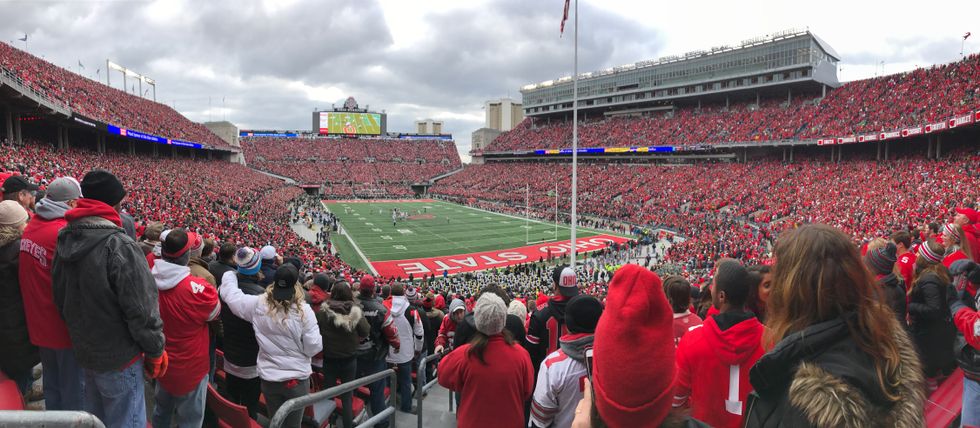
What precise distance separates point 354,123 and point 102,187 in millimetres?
101347

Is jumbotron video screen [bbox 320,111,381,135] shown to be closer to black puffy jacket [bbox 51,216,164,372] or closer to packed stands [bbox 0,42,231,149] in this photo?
packed stands [bbox 0,42,231,149]

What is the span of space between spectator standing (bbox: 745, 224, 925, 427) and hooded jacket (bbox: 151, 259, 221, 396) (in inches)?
144

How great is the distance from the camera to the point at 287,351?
3.94 meters

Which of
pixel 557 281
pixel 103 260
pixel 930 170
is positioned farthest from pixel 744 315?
pixel 930 170

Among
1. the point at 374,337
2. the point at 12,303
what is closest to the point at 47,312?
the point at 12,303

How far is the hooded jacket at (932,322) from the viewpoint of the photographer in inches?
165

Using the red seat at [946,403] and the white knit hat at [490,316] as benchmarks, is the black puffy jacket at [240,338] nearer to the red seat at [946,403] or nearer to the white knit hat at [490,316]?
the white knit hat at [490,316]

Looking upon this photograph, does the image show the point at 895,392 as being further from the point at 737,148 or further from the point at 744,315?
the point at 737,148

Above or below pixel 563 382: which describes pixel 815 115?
above

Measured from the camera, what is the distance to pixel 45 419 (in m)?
A: 1.51

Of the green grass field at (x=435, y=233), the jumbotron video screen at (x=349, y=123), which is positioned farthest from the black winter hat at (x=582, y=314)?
the jumbotron video screen at (x=349, y=123)

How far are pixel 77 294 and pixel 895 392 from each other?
4.01 metres

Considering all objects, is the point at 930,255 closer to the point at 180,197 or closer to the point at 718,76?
the point at 180,197

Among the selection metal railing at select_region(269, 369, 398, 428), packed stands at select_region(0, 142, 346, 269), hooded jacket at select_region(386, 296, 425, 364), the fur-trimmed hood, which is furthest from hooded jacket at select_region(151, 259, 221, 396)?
packed stands at select_region(0, 142, 346, 269)
